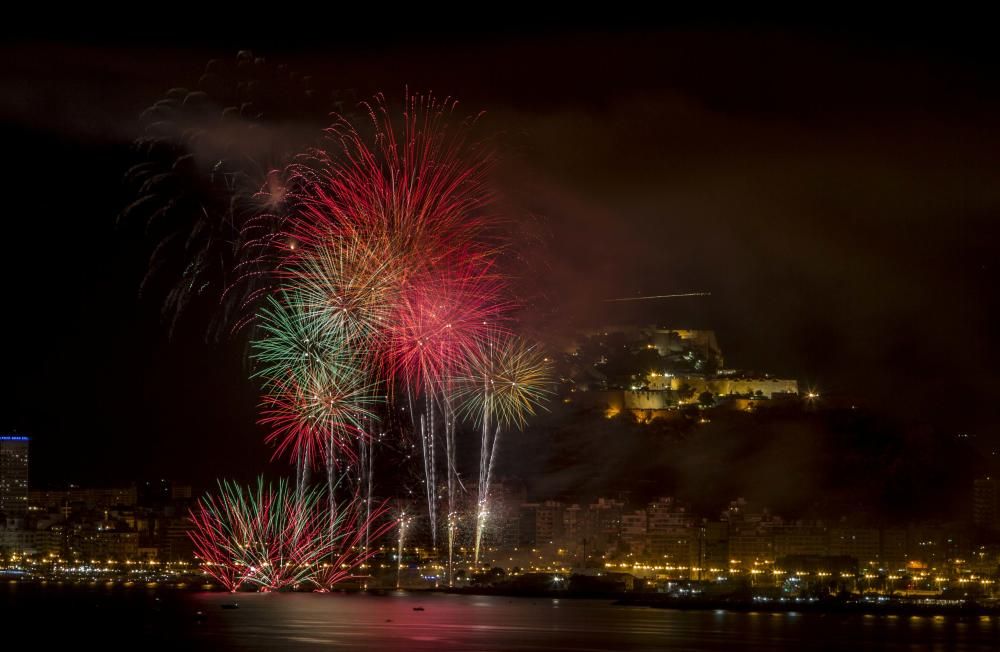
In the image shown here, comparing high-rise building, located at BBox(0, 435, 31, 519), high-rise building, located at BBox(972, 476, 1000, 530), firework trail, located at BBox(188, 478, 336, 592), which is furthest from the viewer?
high-rise building, located at BBox(0, 435, 31, 519)

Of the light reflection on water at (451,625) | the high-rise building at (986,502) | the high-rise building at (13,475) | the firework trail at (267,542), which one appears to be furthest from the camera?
the high-rise building at (13,475)

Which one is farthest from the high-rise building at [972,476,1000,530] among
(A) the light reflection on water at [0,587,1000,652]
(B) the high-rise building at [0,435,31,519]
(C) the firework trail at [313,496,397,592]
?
(B) the high-rise building at [0,435,31,519]

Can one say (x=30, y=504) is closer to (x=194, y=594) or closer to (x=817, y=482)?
(x=194, y=594)

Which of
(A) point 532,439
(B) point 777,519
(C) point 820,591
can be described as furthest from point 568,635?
(A) point 532,439

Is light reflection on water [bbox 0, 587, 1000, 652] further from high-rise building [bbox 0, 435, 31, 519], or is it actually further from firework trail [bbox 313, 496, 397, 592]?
high-rise building [bbox 0, 435, 31, 519]

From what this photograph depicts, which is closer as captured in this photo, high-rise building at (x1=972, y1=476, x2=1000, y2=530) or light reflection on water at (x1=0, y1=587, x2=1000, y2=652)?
light reflection on water at (x1=0, y1=587, x2=1000, y2=652)

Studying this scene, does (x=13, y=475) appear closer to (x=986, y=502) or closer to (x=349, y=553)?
(x=349, y=553)

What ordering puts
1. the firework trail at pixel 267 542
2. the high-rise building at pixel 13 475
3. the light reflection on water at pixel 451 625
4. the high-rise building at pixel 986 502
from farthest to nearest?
the high-rise building at pixel 13 475
the high-rise building at pixel 986 502
the firework trail at pixel 267 542
the light reflection on water at pixel 451 625

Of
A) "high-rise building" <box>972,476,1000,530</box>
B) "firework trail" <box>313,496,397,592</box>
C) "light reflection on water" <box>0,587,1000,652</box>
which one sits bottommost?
"light reflection on water" <box>0,587,1000,652</box>

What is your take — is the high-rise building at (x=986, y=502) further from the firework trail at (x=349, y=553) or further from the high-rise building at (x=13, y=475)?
the high-rise building at (x=13, y=475)

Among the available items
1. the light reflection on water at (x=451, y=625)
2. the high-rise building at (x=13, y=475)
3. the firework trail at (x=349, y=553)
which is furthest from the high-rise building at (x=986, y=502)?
the high-rise building at (x=13, y=475)
